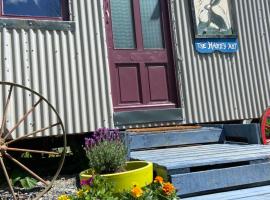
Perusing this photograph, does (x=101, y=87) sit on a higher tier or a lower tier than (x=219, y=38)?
lower

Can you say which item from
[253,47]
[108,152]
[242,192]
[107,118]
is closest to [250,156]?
[242,192]

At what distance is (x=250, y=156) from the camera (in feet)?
11.9

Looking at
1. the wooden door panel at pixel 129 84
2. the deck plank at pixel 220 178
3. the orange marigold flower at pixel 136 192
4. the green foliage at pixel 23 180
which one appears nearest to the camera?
the orange marigold flower at pixel 136 192

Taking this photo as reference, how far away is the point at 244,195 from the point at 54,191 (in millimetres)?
2063

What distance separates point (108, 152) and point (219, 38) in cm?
333

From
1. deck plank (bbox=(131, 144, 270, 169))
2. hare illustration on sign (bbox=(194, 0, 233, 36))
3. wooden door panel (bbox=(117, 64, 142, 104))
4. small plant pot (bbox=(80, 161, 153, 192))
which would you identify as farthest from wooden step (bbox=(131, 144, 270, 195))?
hare illustration on sign (bbox=(194, 0, 233, 36))

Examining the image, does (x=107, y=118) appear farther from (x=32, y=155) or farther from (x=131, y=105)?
(x=32, y=155)

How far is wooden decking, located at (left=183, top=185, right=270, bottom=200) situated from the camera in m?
3.06

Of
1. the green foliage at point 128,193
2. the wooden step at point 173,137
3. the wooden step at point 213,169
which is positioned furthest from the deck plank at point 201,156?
the green foliage at point 128,193

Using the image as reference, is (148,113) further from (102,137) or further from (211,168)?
(211,168)

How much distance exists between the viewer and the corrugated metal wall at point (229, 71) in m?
5.81

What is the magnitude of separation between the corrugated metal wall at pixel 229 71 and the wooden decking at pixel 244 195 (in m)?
2.45

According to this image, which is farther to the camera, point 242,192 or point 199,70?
point 199,70

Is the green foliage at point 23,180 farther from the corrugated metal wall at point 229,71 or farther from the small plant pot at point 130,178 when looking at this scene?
the corrugated metal wall at point 229,71
